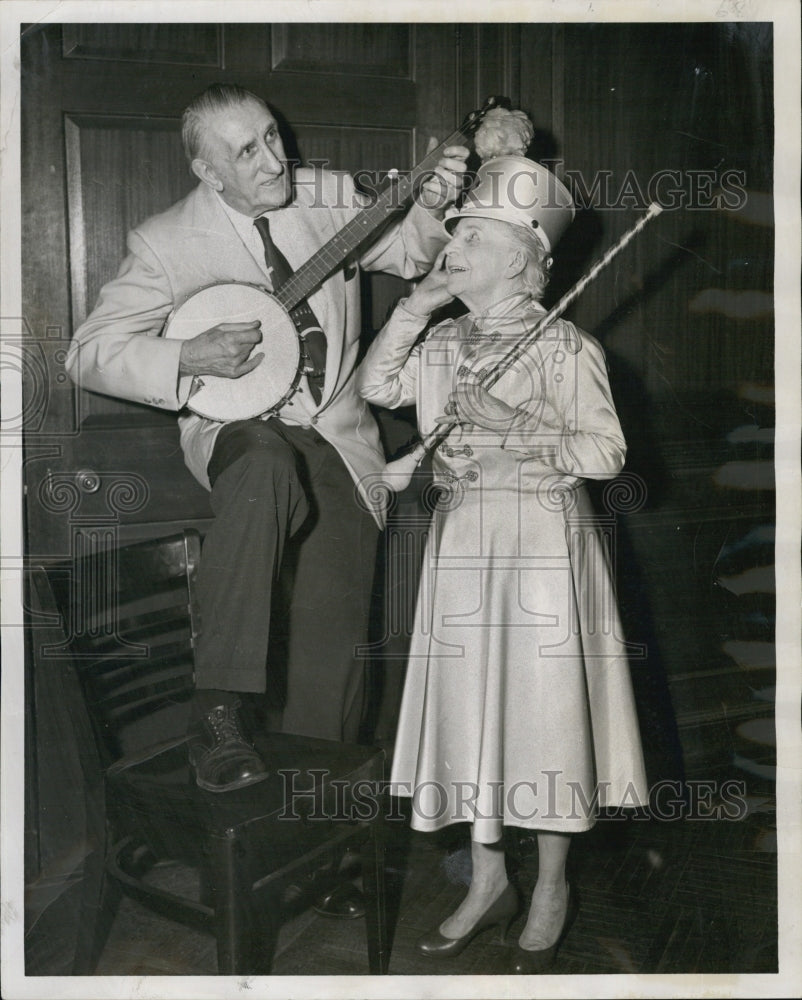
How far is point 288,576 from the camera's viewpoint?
253 centimetres

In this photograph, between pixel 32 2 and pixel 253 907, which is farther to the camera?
pixel 32 2

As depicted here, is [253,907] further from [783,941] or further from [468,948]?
[783,941]

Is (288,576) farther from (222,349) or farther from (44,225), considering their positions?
(44,225)

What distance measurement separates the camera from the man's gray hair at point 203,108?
250cm

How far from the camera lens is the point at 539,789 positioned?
2.49m

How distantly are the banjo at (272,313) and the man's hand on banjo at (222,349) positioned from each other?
15mm

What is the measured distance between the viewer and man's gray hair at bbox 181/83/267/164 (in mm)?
2498

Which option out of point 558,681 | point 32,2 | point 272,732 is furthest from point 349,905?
point 32,2

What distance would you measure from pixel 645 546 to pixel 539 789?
68 centimetres

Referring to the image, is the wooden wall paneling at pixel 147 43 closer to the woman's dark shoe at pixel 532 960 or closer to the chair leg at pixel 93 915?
the chair leg at pixel 93 915

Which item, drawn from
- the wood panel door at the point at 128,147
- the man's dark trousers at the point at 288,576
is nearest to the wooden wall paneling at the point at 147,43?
the wood panel door at the point at 128,147

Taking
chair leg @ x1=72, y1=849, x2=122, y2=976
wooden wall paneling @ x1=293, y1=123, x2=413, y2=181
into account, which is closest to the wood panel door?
wooden wall paneling @ x1=293, y1=123, x2=413, y2=181

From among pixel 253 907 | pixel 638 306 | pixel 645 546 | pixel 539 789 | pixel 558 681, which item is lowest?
pixel 253 907

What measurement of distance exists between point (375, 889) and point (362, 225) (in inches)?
64.3
